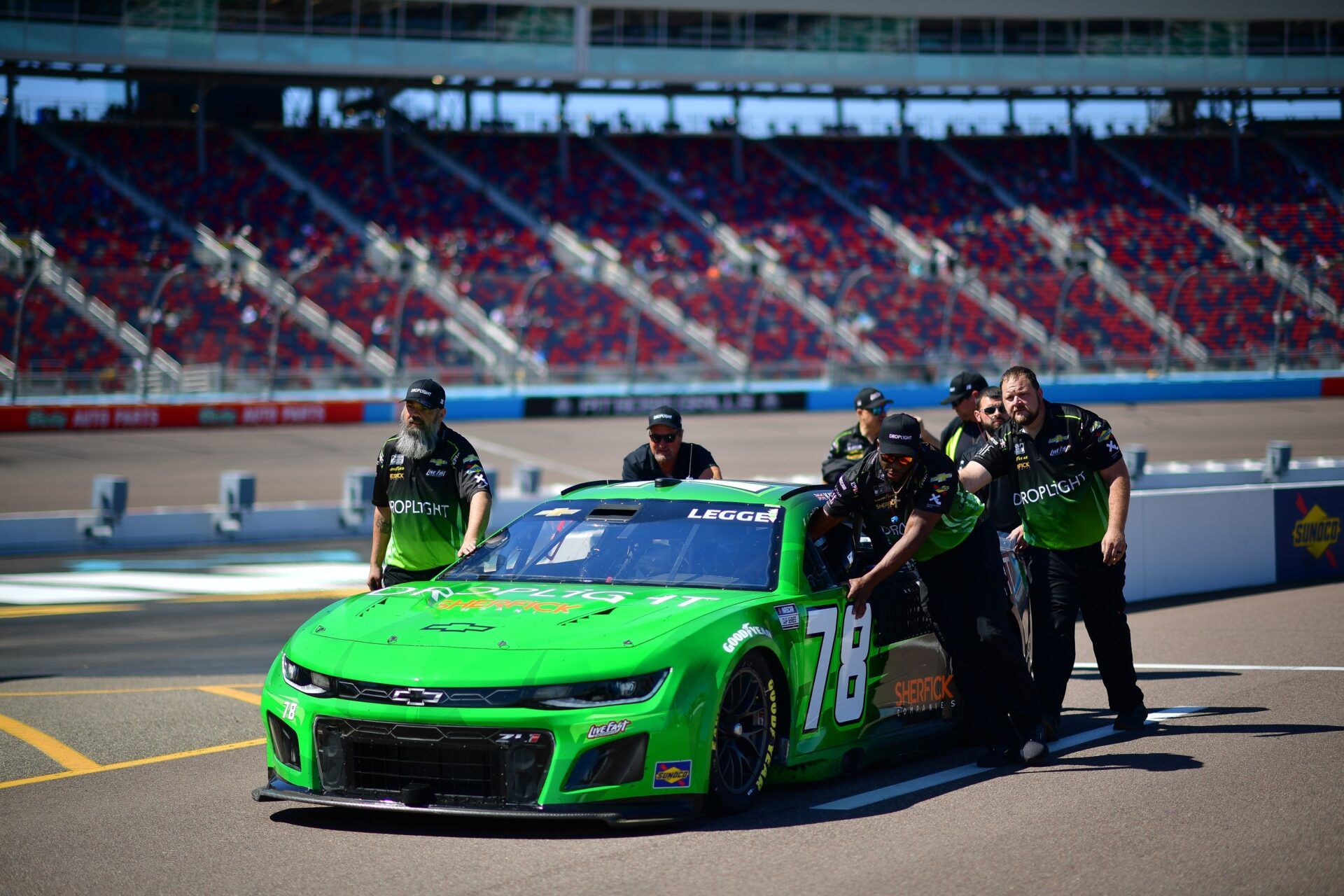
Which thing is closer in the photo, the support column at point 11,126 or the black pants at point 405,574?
the black pants at point 405,574

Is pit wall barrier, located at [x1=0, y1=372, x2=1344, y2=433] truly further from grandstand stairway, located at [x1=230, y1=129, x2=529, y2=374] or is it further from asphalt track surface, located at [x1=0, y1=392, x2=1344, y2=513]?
grandstand stairway, located at [x1=230, y1=129, x2=529, y2=374]

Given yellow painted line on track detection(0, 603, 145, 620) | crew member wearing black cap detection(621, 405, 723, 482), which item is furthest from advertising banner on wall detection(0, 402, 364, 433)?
crew member wearing black cap detection(621, 405, 723, 482)

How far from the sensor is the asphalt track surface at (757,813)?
17.0 feet

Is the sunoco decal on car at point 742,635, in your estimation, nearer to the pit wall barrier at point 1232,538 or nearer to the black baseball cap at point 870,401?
the black baseball cap at point 870,401

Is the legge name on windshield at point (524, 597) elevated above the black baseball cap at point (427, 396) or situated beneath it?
situated beneath

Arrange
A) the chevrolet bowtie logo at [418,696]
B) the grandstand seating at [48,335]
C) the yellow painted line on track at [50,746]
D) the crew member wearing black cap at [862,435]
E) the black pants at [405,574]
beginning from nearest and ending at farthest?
the chevrolet bowtie logo at [418,696] → the yellow painted line on track at [50,746] → the black pants at [405,574] → the crew member wearing black cap at [862,435] → the grandstand seating at [48,335]

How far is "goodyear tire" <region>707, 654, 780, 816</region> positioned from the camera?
590 centimetres

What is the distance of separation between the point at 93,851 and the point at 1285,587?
1207cm

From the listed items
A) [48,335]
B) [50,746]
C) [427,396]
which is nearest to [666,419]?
[427,396]

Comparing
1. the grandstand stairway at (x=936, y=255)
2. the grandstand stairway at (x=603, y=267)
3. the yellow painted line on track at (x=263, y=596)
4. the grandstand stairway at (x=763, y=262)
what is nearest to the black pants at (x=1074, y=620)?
the yellow painted line on track at (x=263, y=596)

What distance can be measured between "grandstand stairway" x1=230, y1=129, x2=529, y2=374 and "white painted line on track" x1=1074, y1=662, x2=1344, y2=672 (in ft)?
80.8

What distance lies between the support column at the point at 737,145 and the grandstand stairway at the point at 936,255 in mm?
1202

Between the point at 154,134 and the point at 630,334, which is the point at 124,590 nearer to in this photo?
the point at 630,334

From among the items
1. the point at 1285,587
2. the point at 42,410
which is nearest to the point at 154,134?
the point at 42,410
